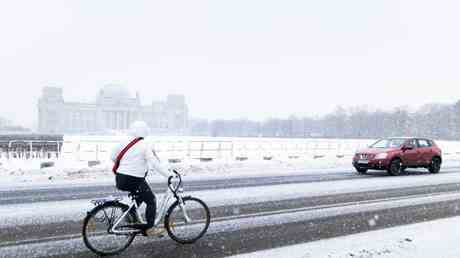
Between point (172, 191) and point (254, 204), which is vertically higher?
point (172, 191)

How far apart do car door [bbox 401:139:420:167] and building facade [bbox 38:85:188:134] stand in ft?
467

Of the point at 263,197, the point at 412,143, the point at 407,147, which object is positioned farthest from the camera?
the point at 412,143

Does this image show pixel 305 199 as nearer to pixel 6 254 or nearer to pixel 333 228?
pixel 333 228

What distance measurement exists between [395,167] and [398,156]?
1.64 ft

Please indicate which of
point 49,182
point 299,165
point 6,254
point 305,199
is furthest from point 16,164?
point 6,254

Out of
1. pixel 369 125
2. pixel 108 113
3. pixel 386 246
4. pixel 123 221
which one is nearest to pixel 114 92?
pixel 108 113

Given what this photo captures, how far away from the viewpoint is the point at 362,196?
1205 cm

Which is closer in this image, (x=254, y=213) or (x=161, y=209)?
(x=161, y=209)

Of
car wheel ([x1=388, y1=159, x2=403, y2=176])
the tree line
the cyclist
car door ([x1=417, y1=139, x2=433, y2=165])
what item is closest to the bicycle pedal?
the cyclist

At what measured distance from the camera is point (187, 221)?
22.6 feet

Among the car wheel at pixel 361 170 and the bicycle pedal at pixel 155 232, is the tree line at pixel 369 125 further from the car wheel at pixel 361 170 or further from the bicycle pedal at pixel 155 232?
the bicycle pedal at pixel 155 232

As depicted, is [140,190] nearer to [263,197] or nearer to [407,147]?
[263,197]

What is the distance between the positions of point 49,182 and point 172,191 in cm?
956

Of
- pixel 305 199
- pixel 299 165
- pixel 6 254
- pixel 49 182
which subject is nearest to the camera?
pixel 6 254
